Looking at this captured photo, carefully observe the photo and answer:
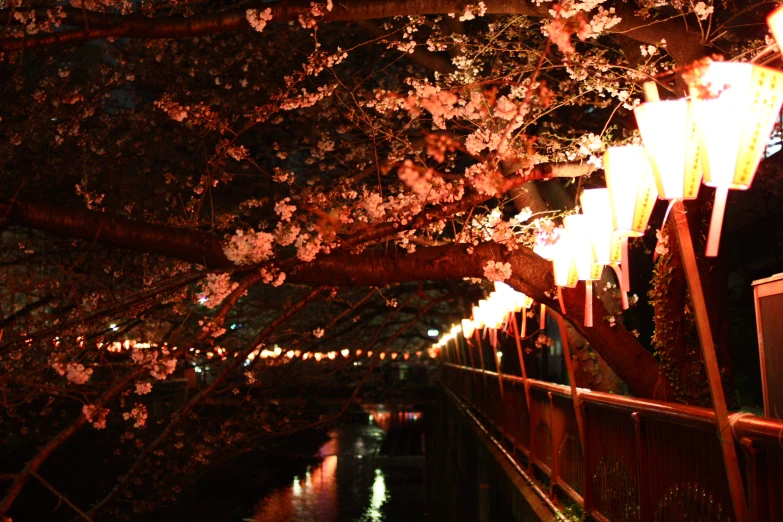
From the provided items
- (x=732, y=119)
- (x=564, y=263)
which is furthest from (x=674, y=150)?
(x=564, y=263)

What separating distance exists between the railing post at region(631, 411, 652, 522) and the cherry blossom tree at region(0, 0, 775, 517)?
2200 mm

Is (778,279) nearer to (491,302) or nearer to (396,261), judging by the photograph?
(396,261)

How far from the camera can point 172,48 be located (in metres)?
13.1

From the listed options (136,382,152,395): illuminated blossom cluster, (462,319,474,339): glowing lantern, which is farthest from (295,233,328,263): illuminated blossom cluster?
(462,319,474,339): glowing lantern

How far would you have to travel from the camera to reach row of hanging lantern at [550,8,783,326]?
4254mm

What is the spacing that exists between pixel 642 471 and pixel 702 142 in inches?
94.1

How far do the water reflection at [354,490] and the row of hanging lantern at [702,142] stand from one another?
2022cm

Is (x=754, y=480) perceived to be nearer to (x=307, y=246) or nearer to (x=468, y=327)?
(x=307, y=246)

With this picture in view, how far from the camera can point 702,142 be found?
4.44m

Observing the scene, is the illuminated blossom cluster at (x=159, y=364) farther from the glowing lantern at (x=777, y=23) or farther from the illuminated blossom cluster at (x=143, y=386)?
the glowing lantern at (x=777, y=23)

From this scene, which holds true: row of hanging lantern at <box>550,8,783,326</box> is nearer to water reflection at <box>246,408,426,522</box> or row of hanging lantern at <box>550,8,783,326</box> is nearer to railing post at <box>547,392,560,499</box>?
railing post at <box>547,392,560,499</box>

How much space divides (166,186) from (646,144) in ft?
38.3

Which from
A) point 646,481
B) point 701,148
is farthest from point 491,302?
point 701,148

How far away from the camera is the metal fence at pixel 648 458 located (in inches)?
144
